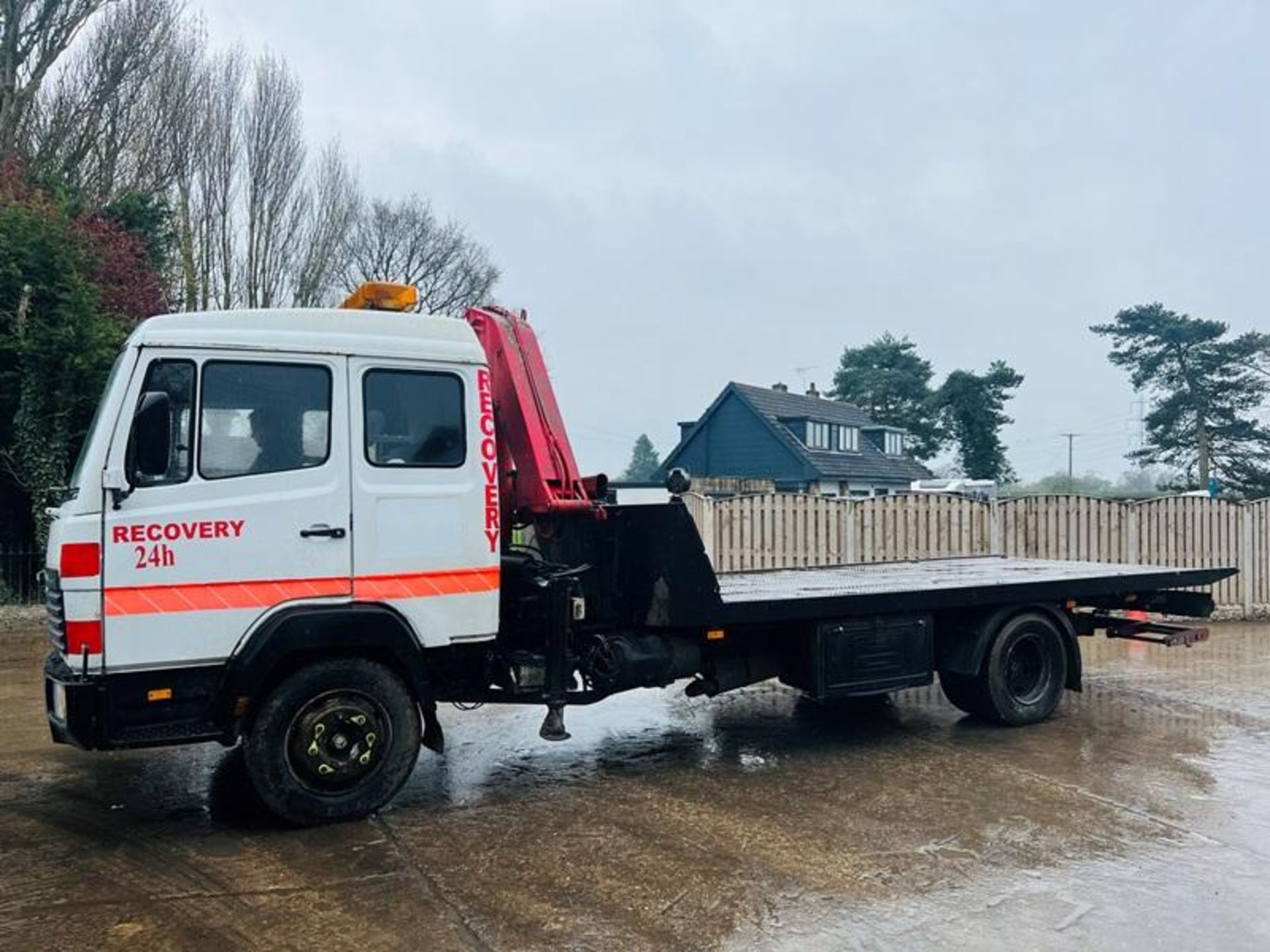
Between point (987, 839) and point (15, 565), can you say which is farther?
point (15, 565)

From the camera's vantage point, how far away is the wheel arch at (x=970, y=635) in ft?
25.2

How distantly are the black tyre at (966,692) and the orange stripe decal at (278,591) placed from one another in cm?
409

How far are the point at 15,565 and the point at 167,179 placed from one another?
10.3 metres

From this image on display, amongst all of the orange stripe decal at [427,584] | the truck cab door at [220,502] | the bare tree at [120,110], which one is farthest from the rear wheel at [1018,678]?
the bare tree at [120,110]

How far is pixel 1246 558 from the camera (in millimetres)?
14445

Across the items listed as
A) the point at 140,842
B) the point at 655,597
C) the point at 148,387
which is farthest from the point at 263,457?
the point at 655,597

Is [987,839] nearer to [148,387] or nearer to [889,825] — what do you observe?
[889,825]

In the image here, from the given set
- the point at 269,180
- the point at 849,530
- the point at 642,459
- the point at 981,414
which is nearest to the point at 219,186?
the point at 269,180

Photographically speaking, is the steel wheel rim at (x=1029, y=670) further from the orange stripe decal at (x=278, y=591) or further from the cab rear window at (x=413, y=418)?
the cab rear window at (x=413, y=418)

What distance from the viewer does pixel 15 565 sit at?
14.6 meters

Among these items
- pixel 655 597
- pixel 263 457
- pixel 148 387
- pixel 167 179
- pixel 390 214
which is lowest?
pixel 655 597

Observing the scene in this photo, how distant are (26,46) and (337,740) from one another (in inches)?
697

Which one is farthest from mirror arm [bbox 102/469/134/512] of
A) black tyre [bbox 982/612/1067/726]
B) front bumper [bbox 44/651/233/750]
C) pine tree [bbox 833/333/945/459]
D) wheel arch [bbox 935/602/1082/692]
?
pine tree [bbox 833/333/945/459]

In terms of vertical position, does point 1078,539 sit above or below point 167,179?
below
